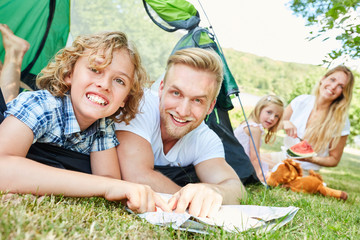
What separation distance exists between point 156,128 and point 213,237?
114cm

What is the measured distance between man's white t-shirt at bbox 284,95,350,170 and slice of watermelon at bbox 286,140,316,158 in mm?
244

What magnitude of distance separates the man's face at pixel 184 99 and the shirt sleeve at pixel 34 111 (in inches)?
30.4

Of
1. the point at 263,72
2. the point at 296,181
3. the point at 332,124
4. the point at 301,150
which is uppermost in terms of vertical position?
the point at 263,72

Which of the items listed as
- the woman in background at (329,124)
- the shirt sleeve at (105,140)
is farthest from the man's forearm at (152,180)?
the woman in background at (329,124)

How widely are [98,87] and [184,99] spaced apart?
2.00ft

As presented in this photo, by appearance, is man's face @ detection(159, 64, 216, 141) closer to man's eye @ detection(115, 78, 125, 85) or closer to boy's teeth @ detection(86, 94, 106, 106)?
man's eye @ detection(115, 78, 125, 85)

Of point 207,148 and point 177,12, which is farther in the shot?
point 177,12

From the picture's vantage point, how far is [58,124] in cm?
179

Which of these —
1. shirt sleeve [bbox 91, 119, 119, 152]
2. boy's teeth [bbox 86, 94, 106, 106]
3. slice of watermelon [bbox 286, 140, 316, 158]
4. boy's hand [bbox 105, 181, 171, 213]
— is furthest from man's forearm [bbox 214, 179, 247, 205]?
slice of watermelon [bbox 286, 140, 316, 158]

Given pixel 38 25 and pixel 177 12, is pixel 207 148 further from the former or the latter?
pixel 38 25

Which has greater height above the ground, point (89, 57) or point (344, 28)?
point (344, 28)

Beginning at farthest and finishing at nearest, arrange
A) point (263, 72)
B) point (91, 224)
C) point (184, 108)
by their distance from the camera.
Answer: point (263, 72), point (184, 108), point (91, 224)

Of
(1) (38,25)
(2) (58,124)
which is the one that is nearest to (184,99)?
(2) (58,124)

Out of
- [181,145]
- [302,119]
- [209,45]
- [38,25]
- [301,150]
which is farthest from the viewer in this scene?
[302,119]
